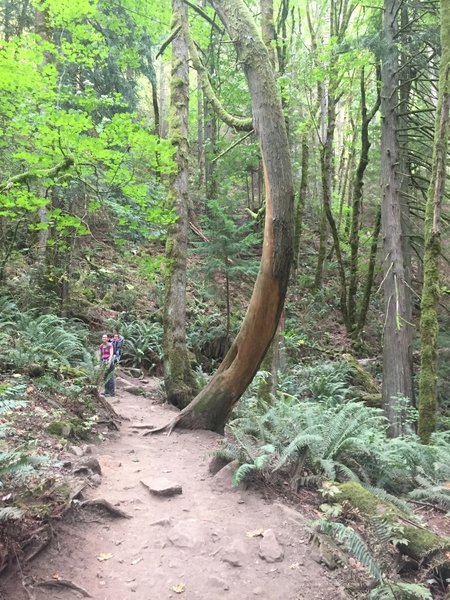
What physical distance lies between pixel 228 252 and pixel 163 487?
26.8 ft

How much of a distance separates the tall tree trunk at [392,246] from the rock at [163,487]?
5554mm

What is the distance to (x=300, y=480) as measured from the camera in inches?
185

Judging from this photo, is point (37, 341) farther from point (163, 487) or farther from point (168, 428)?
point (163, 487)

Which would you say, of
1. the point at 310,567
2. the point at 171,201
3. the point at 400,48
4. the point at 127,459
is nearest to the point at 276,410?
the point at 127,459

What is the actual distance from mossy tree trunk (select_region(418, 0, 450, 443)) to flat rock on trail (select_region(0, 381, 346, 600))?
3520 millimetres

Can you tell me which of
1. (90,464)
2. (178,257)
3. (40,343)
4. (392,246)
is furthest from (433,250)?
(40,343)

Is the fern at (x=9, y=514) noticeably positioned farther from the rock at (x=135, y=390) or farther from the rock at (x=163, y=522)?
the rock at (x=135, y=390)

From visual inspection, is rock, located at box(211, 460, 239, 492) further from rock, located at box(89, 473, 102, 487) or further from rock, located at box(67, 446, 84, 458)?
rock, located at box(67, 446, 84, 458)

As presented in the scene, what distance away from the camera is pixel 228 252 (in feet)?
40.1

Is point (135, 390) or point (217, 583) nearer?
point (217, 583)

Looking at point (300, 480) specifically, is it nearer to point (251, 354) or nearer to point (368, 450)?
point (368, 450)

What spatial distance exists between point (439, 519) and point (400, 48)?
8.86 meters

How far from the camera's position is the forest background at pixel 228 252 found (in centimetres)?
A: 521

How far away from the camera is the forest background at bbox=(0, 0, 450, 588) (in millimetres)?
5215
